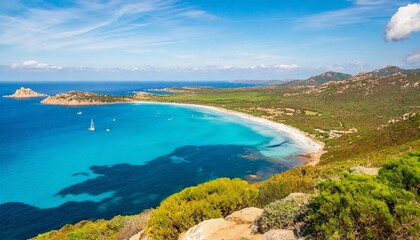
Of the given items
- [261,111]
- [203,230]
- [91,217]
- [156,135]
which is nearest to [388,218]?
[203,230]

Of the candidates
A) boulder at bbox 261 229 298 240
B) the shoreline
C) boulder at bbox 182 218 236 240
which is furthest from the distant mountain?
boulder at bbox 261 229 298 240

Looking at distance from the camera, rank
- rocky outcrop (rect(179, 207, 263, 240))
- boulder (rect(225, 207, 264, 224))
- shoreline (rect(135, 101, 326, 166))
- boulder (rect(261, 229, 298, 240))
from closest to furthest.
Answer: boulder (rect(261, 229, 298, 240))
rocky outcrop (rect(179, 207, 263, 240))
boulder (rect(225, 207, 264, 224))
shoreline (rect(135, 101, 326, 166))

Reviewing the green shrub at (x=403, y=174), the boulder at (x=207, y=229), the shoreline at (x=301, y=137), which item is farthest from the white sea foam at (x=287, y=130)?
the boulder at (x=207, y=229)

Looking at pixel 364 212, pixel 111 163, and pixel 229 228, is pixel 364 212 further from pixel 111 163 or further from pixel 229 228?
pixel 111 163

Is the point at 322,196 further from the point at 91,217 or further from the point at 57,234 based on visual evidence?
the point at 91,217

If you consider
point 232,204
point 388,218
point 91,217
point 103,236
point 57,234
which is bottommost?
point 91,217

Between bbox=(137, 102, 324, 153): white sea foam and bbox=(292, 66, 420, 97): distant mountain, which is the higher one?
bbox=(292, 66, 420, 97): distant mountain

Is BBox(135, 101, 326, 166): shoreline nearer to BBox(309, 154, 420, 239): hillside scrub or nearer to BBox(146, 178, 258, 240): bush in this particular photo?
BBox(146, 178, 258, 240): bush
